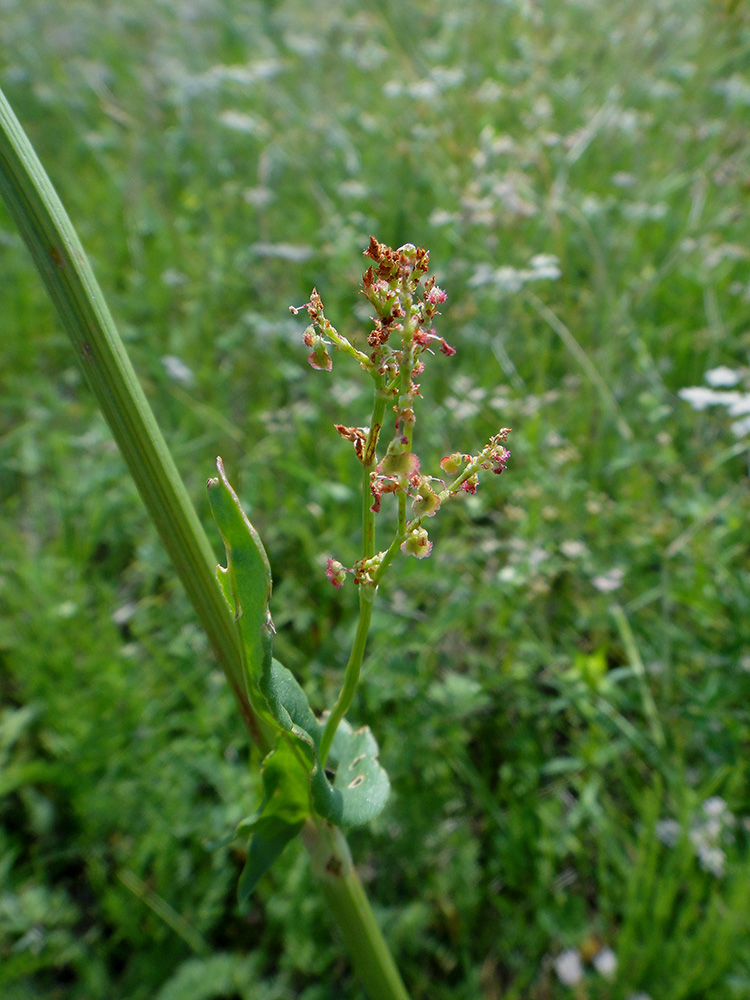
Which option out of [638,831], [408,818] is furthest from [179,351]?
[638,831]

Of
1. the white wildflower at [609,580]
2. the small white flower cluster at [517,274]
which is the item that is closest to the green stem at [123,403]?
the white wildflower at [609,580]

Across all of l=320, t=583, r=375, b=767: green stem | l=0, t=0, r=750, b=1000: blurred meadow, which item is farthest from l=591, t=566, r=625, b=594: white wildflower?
l=320, t=583, r=375, b=767: green stem

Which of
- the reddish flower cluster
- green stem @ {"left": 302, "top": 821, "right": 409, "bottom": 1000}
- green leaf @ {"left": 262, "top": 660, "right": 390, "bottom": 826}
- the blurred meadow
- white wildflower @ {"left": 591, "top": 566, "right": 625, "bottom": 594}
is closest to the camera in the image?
the reddish flower cluster

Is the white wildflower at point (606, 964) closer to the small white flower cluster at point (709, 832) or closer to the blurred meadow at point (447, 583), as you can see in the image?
the blurred meadow at point (447, 583)

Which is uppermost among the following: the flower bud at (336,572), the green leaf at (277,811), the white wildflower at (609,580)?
the white wildflower at (609,580)

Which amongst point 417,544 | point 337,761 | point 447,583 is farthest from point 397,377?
point 447,583

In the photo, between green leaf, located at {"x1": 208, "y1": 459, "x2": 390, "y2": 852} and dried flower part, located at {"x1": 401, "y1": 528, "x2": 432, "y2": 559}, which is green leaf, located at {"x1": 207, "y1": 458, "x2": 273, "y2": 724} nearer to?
green leaf, located at {"x1": 208, "y1": 459, "x2": 390, "y2": 852}
